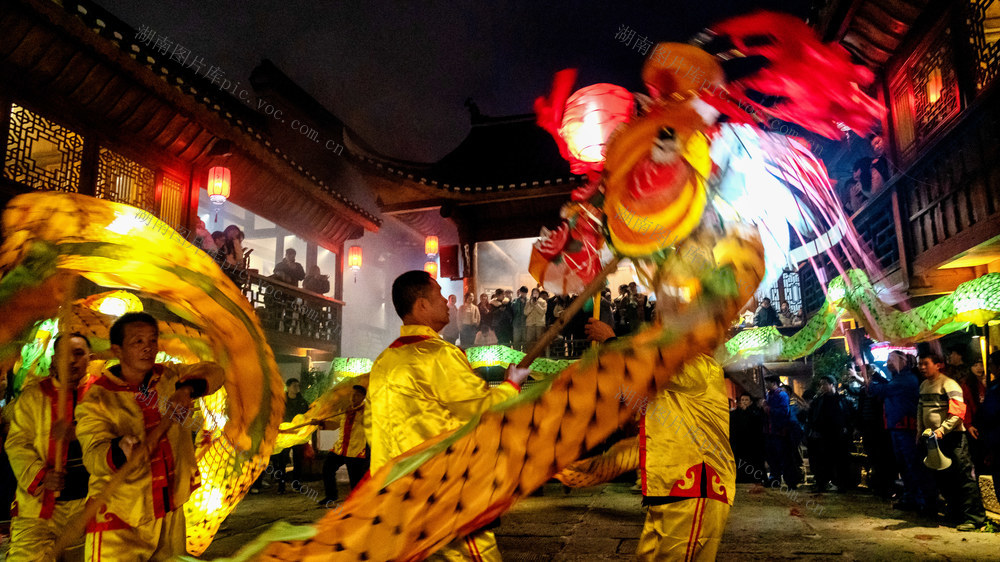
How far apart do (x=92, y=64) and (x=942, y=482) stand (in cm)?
1113

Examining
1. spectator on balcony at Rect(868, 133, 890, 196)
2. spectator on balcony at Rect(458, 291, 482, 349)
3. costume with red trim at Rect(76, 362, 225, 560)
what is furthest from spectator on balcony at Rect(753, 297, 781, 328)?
costume with red trim at Rect(76, 362, 225, 560)

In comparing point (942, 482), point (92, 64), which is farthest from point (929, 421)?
point (92, 64)

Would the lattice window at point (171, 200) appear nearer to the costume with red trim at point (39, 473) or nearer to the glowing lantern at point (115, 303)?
the glowing lantern at point (115, 303)

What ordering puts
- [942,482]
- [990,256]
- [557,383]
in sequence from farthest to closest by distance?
[990,256] → [942,482] → [557,383]

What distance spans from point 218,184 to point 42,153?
8.43 feet

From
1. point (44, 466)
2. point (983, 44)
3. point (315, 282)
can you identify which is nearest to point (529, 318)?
point (315, 282)

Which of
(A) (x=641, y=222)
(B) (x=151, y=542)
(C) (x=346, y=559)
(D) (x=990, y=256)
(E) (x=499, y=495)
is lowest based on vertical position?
(B) (x=151, y=542)

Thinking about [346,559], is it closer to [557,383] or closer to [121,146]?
[557,383]

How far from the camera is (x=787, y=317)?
1470 centimetres

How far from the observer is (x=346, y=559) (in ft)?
5.40

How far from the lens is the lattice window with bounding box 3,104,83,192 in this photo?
7418 mm

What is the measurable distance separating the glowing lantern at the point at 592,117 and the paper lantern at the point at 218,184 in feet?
26.1

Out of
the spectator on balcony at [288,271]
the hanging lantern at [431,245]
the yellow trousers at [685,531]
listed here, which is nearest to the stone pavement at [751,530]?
the yellow trousers at [685,531]

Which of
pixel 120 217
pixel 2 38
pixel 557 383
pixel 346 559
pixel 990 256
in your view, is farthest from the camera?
pixel 990 256
